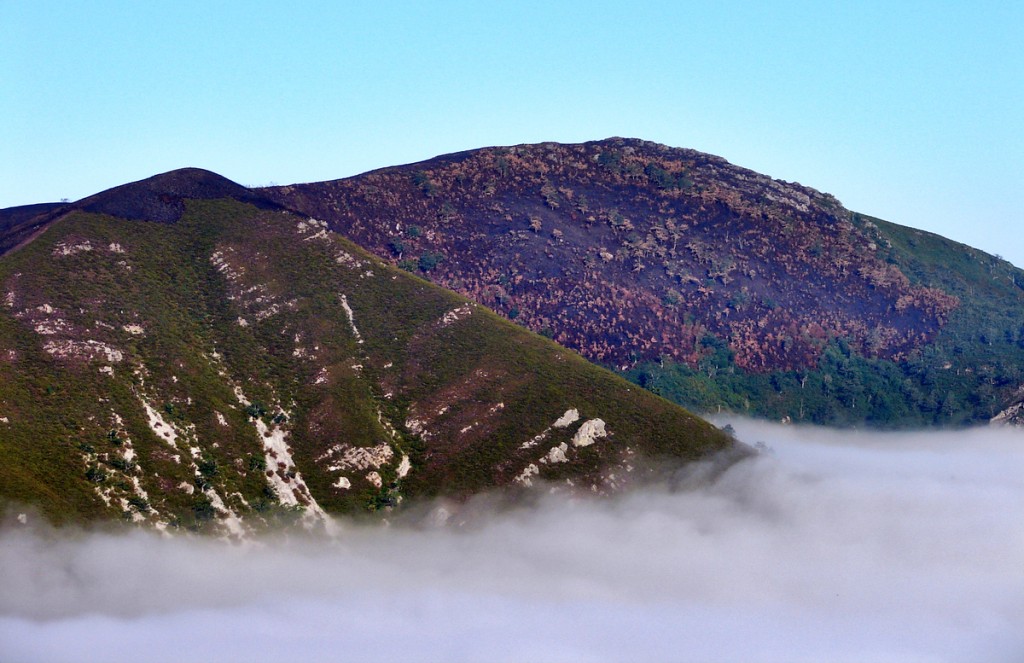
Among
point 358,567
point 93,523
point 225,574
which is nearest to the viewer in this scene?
point 93,523

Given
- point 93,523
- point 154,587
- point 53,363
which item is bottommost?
point 154,587

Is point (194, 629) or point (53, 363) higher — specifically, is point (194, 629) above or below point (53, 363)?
below

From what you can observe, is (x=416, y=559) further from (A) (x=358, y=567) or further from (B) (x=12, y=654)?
(B) (x=12, y=654)

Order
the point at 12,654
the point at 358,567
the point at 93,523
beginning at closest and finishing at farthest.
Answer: the point at 12,654 < the point at 93,523 < the point at 358,567

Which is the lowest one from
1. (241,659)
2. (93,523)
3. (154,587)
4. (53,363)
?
(241,659)

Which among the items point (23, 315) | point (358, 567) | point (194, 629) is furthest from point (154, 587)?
point (23, 315)

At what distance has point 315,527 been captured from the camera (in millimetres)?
189375

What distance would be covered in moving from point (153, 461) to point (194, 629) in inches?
1291

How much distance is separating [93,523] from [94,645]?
19669mm

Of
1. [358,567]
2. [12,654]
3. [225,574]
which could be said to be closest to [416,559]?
[358,567]

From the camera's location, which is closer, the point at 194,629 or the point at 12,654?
the point at 12,654

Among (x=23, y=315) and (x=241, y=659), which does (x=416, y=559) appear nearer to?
(x=241, y=659)

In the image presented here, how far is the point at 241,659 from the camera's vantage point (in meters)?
164

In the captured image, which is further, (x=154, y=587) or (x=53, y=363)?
(x=53, y=363)
